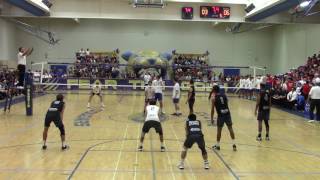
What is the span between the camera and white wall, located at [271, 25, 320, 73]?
117 ft

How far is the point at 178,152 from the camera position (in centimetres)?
1156

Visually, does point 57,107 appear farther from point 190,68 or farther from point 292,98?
point 190,68

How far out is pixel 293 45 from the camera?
39.3 metres

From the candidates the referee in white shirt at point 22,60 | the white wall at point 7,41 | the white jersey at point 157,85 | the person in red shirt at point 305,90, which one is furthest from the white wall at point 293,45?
the white wall at point 7,41

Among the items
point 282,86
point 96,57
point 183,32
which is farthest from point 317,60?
point 96,57

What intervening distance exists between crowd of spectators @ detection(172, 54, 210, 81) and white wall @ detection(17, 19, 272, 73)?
1251 millimetres

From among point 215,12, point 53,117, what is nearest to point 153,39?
point 215,12

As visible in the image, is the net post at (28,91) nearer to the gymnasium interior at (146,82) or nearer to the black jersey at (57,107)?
the gymnasium interior at (146,82)

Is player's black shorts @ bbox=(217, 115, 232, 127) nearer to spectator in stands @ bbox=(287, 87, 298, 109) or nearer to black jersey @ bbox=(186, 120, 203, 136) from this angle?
black jersey @ bbox=(186, 120, 203, 136)

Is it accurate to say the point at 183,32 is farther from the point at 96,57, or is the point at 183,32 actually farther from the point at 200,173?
the point at 200,173

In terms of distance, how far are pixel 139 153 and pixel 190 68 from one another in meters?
28.0

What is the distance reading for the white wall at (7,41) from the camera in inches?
1474

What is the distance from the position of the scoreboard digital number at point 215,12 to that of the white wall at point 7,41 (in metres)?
17.6

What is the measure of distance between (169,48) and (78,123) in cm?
2717
